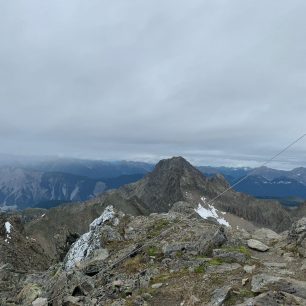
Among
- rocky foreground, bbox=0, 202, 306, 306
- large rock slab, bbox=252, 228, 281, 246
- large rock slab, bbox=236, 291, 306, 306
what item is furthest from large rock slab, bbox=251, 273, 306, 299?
large rock slab, bbox=252, 228, 281, 246

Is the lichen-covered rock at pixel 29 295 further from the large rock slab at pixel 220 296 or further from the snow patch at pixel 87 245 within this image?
the large rock slab at pixel 220 296

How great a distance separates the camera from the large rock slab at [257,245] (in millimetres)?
30362

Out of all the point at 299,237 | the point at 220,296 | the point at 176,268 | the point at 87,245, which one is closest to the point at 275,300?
the point at 220,296

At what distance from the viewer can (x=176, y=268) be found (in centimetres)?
2827

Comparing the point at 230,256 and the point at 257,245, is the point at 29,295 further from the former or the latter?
the point at 257,245

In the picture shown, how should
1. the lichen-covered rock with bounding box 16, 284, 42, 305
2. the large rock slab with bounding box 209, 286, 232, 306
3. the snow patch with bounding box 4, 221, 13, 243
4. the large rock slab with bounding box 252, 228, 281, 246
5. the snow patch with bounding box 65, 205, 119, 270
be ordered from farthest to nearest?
1. the snow patch with bounding box 4, 221, 13, 243
2. the snow patch with bounding box 65, 205, 119, 270
3. the large rock slab with bounding box 252, 228, 281, 246
4. the lichen-covered rock with bounding box 16, 284, 42, 305
5. the large rock slab with bounding box 209, 286, 232, 306

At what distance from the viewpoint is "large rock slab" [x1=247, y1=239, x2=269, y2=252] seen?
30362mm

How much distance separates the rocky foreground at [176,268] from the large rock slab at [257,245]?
7 cm

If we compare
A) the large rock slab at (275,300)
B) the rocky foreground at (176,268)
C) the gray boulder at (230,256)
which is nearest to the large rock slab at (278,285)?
the rocky foreground at (176,268)

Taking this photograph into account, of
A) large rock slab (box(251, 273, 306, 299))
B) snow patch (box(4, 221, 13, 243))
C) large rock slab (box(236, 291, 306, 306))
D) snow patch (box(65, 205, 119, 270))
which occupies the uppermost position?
large rock slab (box(251, 273, 306, 299))

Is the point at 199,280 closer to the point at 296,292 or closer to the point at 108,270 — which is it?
the point at 296,292

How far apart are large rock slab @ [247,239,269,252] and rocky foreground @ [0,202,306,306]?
7 cm

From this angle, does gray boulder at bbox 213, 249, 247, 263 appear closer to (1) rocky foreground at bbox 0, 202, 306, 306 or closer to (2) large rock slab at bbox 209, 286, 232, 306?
(1) rocky foreground at bbox 0, 202, 306, 306

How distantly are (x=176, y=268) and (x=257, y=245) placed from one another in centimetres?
653
